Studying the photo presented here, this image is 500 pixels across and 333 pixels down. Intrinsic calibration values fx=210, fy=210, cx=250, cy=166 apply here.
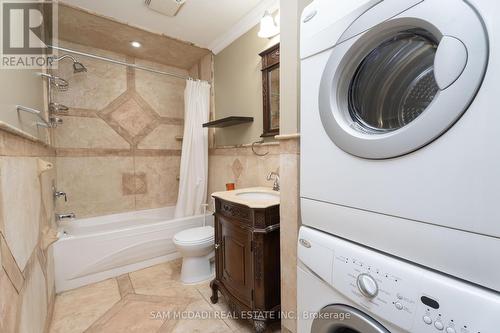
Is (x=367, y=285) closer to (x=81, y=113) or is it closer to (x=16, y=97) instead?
(x=16, y=97)

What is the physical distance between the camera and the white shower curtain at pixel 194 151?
7.99 ft

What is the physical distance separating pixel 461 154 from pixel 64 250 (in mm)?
2434

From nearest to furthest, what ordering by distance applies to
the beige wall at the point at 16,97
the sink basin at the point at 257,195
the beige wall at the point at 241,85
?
the beige wall at the point at 16,97 → the sink basin at the point at 257,195 → the beige wall at the point at 241,85

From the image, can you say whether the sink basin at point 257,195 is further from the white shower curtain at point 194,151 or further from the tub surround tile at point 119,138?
the tub surround tile at point 119,138

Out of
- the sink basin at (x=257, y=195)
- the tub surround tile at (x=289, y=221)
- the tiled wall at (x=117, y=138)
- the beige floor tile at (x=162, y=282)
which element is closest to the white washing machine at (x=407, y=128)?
the tub surround tile at (x=289, y=221)

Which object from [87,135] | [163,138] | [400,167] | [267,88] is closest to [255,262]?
[400,167]

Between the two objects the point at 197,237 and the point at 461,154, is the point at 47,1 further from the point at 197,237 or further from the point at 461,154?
the point at 461,154

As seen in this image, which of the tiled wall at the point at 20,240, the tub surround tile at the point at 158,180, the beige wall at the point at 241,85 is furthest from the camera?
the tub surround tile at the point at 158,180

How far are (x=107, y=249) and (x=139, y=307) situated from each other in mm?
653

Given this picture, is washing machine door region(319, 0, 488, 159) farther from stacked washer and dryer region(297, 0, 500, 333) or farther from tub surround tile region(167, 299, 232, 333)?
tub surround tile region(167, 299, 232, 333)

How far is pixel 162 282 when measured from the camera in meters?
1.82

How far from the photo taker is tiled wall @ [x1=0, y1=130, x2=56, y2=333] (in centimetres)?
67

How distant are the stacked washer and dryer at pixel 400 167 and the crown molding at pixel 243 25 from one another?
132cm

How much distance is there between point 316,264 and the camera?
27.9 inches
